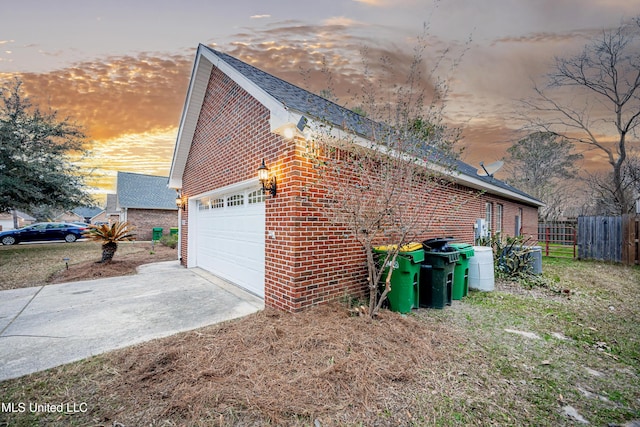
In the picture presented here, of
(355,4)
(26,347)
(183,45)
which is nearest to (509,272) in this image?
(355,4)

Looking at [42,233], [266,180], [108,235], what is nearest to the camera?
[266,180]

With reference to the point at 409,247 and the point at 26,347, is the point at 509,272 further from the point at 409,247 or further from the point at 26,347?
the point at 26,347

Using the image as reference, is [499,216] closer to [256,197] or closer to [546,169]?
[256,197]

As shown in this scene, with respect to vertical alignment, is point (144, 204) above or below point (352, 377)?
above

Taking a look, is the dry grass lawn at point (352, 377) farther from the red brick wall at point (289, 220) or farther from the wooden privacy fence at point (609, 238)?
the wooden privacy fence at point (609, 238)

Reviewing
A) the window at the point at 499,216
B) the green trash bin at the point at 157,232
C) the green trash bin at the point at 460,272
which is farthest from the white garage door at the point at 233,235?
the green trash bin at the point at 157,232

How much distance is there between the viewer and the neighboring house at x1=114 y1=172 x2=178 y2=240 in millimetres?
20922

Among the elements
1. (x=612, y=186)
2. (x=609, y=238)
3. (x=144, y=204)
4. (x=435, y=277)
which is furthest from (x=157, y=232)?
(x=612, y=186)

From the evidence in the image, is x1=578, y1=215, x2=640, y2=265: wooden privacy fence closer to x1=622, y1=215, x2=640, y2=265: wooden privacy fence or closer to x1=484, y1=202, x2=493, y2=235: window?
x1=622, y1=215, x2=640, y2=265: wooden privacy fence

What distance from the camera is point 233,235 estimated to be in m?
Answer: 6.38

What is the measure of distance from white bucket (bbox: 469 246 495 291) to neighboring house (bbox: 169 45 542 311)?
50.4 inches

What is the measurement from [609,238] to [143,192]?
28.8m

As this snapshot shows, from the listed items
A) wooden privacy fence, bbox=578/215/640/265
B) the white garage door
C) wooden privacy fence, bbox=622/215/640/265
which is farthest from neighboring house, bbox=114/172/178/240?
wooden privacy fence, bbox=622/215/640/265

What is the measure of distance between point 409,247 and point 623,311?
4116mm
